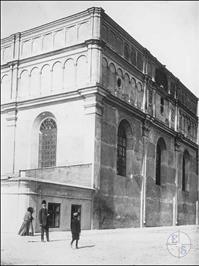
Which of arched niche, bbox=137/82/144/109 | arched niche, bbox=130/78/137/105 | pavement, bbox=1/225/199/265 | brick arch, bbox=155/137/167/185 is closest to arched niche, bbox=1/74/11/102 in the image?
pavement, bbox=1/225/199/265

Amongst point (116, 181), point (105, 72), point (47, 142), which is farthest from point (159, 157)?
point (47, 142)

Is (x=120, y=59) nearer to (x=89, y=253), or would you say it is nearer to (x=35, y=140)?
(x=35, y=140)

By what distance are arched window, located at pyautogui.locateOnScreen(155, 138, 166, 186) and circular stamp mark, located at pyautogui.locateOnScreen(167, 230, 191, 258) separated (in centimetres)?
1598

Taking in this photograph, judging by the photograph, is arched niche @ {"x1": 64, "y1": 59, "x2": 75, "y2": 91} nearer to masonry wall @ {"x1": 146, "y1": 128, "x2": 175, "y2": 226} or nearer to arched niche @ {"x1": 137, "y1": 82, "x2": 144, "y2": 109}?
arched niche @ {"x1": 137, "y1": 82, "x2": 144, "y2": 109}

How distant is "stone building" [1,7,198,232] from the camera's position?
1245 cm

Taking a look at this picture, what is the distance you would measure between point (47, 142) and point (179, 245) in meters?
7.73

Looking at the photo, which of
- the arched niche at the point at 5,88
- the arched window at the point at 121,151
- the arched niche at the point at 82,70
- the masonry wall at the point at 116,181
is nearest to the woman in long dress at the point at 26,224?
the arched niche at the point at 5,88

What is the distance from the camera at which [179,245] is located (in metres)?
10.5

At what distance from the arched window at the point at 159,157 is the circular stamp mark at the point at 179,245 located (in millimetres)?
15983

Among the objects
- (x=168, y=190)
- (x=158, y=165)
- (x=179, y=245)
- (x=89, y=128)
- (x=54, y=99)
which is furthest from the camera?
(x=168, y=190)

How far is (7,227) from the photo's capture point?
8.39 metres

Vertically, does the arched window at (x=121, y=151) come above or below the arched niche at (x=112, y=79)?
below

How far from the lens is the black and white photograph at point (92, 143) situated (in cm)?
958

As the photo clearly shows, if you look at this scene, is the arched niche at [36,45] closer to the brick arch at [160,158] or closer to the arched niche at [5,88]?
the arched niche at [5,88]
